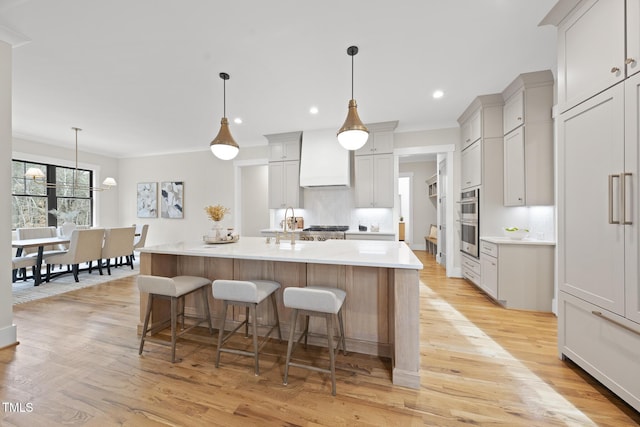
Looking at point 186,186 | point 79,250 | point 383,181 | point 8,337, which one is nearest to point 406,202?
point 383,181

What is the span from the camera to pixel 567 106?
1.91 metres

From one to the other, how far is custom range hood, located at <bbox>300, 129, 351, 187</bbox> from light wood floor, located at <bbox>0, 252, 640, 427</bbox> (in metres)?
2.87

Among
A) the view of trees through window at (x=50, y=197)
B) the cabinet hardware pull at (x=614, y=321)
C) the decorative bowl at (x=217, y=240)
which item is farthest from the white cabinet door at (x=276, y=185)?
the cabinet hardware pull at (x=614, y=321)

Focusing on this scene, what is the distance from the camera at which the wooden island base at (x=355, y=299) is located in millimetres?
1729

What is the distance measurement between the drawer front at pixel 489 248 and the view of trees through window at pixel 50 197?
24.2 feet

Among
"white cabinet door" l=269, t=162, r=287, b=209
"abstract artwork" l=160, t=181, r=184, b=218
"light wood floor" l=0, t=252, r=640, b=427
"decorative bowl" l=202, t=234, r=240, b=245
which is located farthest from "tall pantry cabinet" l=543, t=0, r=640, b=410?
"abstract artwork" l=160, t=181, r=184, b=218

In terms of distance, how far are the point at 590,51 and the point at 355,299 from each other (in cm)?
238

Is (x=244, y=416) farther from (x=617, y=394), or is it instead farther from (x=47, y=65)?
(x=47, y=65)

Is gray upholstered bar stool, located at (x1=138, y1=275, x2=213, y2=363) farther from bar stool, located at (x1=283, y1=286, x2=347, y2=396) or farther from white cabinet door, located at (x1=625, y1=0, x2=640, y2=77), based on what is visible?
white cabinet door, located at (x1=625, y1=0, x2=640, y2=77)

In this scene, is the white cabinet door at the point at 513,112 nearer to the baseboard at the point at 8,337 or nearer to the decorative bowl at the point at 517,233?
the decorative bowl at the point at 517,233

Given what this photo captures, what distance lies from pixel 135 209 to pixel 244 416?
23.1 feet

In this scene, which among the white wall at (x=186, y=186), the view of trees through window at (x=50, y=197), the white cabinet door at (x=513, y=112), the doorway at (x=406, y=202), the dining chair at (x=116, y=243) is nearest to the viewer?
the white cabinet door at (x=513, y=112)

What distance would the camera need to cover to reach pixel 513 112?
129 inches

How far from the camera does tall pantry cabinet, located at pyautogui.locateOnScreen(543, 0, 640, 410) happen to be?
145cm
